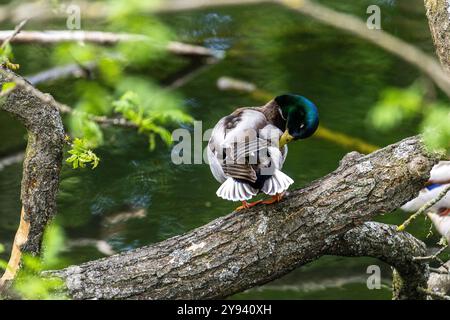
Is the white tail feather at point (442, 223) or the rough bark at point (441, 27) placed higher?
the rough bark at point (441, 27)

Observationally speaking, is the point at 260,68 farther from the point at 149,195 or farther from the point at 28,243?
the point at 28,243

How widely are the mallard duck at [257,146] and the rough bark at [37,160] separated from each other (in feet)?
2.41

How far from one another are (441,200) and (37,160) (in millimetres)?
2696

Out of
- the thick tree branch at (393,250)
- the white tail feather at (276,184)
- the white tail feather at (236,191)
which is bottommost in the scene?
the thick tree branch at (393,250)

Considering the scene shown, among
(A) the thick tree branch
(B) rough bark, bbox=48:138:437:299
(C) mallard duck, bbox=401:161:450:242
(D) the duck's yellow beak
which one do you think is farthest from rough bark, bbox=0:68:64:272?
(C) mallard duck, bbox=401:161:450:242

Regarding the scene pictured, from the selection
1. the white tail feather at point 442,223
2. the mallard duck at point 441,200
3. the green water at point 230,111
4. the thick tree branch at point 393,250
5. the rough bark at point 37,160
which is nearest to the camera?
the rough bark at point 37,160

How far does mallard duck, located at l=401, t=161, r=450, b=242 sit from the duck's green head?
1.17 m

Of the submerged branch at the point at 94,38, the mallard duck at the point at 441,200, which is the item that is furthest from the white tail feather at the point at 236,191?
the mallard duck at the point at 441,200

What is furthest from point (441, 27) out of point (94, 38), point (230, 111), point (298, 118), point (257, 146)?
point (230, 111)

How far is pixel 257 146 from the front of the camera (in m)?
3.74

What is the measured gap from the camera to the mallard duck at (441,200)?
15.9 feet

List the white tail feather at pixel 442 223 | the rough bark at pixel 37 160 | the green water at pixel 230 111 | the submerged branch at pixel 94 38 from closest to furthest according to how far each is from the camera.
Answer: the submerged branch at pixel 94 38, the rough bark at pixel 37 160, the white tail feather at pixel 442 223, the green water at pixel 230 111

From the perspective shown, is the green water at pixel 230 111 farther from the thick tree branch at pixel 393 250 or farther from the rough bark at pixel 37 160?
the rough bark at pixel 37 160
